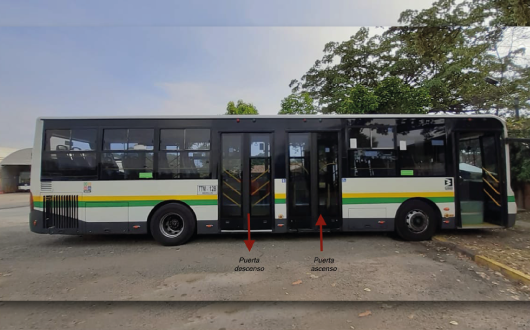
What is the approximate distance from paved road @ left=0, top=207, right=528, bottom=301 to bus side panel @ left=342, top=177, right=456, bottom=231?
491mm

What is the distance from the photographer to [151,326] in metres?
3.08

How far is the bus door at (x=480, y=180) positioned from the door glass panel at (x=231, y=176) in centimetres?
504

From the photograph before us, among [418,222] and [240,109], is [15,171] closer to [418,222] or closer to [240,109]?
[240,109]

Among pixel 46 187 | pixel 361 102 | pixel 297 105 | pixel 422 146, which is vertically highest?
pixel 297 105

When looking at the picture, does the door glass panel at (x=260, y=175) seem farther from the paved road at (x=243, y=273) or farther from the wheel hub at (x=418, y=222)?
the wheel hub at (x=418, y=222)

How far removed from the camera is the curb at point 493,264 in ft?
13.1

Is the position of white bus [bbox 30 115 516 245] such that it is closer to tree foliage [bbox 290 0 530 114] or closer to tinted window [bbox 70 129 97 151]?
tinted window [bbox 70 129 97 151]

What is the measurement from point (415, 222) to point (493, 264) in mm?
1775

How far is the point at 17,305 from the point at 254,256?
11.7 ft

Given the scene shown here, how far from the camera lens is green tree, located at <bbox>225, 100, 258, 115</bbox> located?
807 inches

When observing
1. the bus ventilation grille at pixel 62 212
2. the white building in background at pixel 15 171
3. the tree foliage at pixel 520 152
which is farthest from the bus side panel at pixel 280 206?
the white building in background at pixel 15 171

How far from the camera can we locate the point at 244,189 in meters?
6.09

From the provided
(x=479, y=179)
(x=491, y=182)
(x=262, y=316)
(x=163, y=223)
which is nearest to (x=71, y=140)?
(x=163, y=223)

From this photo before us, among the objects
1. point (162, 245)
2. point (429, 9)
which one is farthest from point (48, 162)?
point (429, 9)
